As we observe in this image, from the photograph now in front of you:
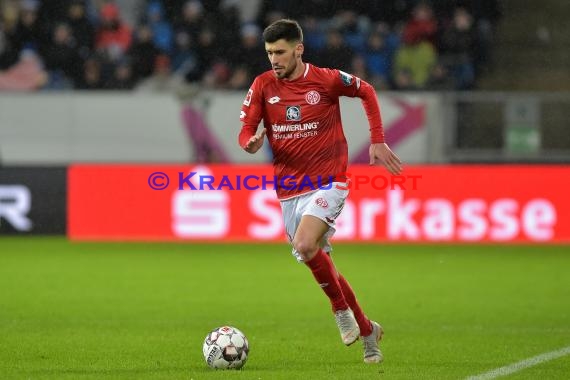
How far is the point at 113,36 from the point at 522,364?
540 inches

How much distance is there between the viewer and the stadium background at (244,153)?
14.6 meters

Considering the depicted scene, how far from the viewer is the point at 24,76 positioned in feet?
63.3

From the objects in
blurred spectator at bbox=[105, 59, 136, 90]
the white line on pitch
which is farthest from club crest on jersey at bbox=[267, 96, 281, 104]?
blurred spectator at bbox=[105, 59, 136, 90]

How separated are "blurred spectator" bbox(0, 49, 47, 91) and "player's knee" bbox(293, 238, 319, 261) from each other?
12.5 metres

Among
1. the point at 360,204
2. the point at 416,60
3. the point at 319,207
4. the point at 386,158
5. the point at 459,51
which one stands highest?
the point at 459,51

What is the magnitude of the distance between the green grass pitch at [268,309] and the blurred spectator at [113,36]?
382 cm

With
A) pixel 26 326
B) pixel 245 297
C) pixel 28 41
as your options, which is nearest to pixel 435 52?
pixel 28 41

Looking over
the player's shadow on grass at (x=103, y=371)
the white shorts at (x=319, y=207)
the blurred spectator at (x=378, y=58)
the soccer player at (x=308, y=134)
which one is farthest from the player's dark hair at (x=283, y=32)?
the blurred spectator at (x=378, y=58)

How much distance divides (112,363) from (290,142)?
1.83m

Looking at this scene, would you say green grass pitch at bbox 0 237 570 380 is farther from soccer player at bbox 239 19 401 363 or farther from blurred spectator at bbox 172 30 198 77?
blurred spectator at bbox 172 30 198 77

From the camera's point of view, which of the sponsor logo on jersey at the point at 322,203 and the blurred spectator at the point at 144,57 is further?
the blurred spectator at the point at 144,57

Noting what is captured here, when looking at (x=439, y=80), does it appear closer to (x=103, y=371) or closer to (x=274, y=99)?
(x=274, y=99)

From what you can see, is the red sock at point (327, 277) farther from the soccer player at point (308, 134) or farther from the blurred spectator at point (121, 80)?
the blurred spectator at point (121, 80)

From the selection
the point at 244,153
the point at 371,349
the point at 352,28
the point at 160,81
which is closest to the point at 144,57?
the point at 160,81
